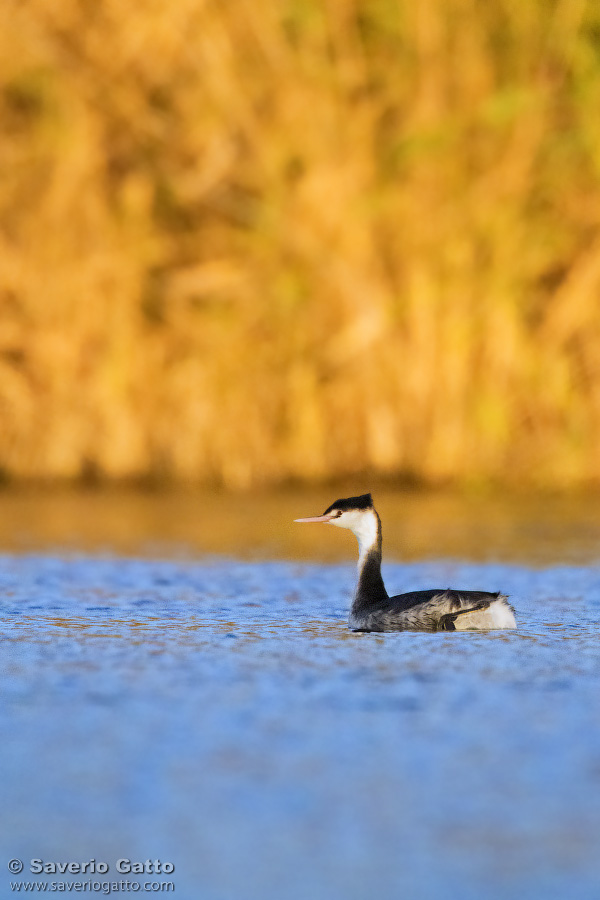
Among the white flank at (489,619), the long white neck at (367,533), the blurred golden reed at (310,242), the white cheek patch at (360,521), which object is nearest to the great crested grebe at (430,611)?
the white flank at (489,619)

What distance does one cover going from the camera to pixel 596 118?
15.6 m

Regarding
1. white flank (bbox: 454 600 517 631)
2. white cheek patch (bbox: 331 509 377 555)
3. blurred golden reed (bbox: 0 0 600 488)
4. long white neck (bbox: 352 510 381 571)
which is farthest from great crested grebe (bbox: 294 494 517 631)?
blurred golden reed (bbox: 0 0 600 488)

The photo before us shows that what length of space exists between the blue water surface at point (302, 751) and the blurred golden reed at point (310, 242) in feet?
26.5

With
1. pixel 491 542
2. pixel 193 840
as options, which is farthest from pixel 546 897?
pixel 491 542

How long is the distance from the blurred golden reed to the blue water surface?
8.08 metres

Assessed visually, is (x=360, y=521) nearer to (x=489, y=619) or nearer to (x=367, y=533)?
(x=367, y=533)

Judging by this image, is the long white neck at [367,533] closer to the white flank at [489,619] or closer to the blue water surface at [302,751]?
the blue water surface at [302,751]

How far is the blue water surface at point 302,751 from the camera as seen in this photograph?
397 cm

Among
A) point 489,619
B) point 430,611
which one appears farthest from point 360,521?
point 489,619

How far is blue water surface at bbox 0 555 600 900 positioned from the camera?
3967mm

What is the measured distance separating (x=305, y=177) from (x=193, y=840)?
12.6 metres

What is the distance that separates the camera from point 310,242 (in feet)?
53.3

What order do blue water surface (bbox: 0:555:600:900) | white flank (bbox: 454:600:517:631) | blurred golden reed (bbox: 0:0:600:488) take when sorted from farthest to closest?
blurred golden reed (bbox: 0:0:600:488), white flank (bbox: 454:600:517:631), blue water surface (bbox: 0:555:600:900)

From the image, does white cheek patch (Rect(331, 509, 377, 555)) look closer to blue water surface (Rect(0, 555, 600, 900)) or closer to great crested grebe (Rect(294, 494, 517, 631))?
great crested grebe (Rect(294, 494, 517, 631))
